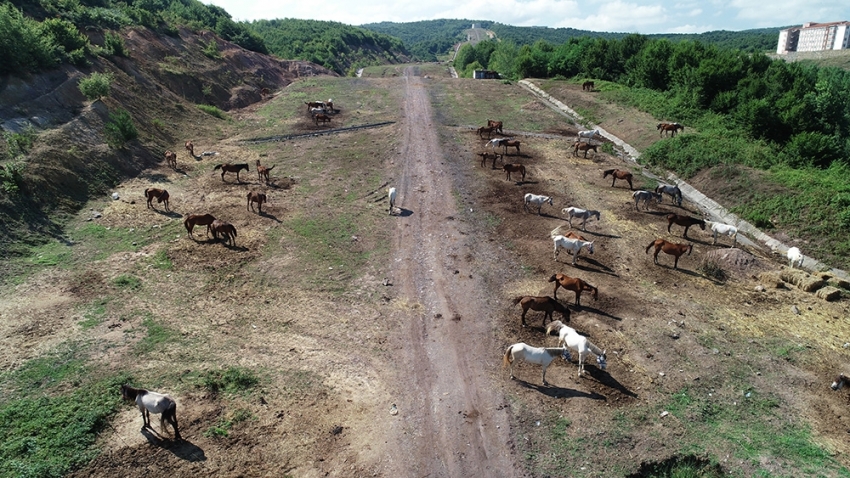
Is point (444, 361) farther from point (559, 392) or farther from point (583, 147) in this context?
point (583, 147)

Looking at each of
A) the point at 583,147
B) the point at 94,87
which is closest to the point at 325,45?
the point at 94,87

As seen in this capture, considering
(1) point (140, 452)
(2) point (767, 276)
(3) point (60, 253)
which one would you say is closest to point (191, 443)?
(1) point (140, 452)

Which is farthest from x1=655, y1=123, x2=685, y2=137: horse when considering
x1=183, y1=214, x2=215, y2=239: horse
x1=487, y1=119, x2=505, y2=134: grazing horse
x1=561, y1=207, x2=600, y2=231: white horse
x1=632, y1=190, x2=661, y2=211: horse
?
x1=183, y1=214, x2=215, y2=239: horse

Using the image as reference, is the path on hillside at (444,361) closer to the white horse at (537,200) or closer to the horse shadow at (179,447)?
the white horse at (537,200)

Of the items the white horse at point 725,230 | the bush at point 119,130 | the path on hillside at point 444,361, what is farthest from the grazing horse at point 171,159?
the white horse at point 725,230

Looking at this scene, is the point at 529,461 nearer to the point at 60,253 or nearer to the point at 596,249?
the point at 596,249

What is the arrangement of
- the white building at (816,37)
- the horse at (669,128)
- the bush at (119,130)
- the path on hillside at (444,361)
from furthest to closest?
the white building at (816,37)
the horse at (669,128)
the bush at (119,130)
the path on hillside at (444,361)
